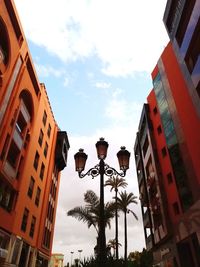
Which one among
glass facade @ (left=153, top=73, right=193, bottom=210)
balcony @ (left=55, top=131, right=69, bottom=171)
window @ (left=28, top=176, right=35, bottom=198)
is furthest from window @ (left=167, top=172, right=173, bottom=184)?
balcony @ (left=55, top=131, right=69, bottom=171)

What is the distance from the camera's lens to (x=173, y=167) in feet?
87.8

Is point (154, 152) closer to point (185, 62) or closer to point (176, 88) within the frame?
point (176, 88)

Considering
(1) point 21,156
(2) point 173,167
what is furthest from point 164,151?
(1) point 21,156

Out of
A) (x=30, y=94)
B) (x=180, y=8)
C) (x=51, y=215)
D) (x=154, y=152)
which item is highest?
(x=180, y=8)

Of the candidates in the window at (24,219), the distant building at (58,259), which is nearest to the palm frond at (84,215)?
the window at (24,219)

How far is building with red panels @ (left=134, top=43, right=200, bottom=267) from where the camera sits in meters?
21.8

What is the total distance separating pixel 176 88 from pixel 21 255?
24192mm

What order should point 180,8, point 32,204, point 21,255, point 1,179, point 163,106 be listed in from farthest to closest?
point 163,106 → point 32,204 → point 21,255 → point 180,8 → point 1,179

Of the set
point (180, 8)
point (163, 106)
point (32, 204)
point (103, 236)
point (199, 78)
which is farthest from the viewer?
point (163, 106)

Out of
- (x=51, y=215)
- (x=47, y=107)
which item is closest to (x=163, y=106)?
(x=47, y=107)

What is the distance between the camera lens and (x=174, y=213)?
26.0 meters

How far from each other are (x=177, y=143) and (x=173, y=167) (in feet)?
9.55

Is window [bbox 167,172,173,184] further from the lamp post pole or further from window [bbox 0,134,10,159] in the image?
the lamp post pole

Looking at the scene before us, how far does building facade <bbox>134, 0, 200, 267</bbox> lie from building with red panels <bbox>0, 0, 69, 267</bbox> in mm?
12155
